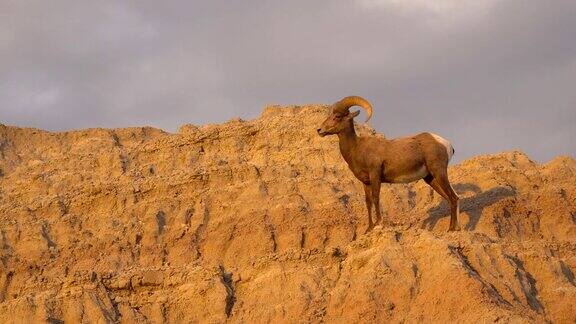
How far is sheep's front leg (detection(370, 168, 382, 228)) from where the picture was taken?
24078 mm

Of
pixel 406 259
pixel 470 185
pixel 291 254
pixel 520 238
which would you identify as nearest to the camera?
pixel 406 259

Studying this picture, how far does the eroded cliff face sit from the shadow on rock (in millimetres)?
53

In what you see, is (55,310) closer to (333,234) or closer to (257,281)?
(257,281)

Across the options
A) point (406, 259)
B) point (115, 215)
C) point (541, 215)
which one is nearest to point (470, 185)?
point (541, 215)

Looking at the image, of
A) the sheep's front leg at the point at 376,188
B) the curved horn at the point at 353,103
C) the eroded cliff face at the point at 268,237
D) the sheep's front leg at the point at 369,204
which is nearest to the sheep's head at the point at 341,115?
the curved horn at the point at 353,103

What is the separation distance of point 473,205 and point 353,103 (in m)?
3.95

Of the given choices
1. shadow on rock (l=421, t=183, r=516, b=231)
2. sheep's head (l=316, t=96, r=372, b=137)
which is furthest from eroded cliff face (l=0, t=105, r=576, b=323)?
sheep's head (l=316, t=96, r=372, b=137)

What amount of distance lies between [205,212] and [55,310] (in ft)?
16.5

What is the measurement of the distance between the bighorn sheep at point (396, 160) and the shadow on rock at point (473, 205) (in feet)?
3.71

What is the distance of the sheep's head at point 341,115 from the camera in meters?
25.0

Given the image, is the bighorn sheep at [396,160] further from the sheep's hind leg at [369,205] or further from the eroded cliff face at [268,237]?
the eroded cliff face at [268,237]

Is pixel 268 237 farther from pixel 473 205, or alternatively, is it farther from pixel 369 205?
pixel 473 205

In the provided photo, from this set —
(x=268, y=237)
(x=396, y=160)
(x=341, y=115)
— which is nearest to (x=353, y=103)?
(x=341, y=115)

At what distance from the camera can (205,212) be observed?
26797mm
